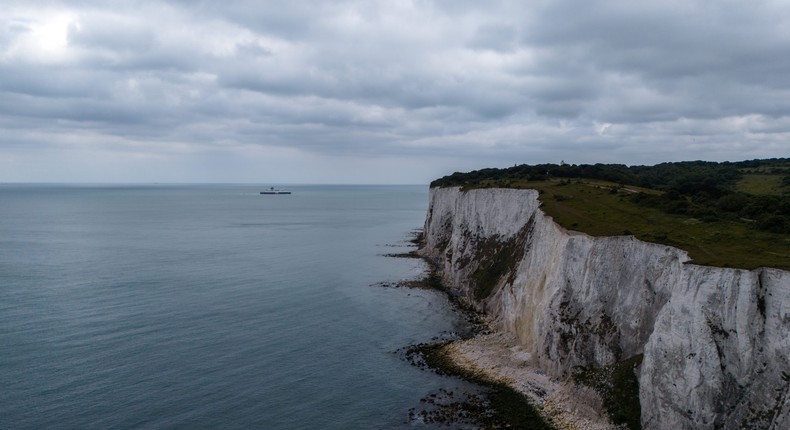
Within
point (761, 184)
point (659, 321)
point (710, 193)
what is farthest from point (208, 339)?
point (761, 184)

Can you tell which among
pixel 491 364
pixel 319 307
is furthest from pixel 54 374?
pixel 491 364

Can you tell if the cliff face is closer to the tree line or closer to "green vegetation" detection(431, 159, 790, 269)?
"green vegetation" detection(431, 159, 790, 269)

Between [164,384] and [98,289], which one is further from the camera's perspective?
[98,289]

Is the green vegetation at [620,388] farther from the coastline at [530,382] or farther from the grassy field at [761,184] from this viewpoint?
the grassy field at [761,184]

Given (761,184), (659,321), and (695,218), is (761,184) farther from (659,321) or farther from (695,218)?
(659,321)

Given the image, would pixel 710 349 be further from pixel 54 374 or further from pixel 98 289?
pixel 98 289

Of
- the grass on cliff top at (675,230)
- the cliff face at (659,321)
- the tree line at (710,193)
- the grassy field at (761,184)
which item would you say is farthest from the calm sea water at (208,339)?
the grassy field at (761,184)
